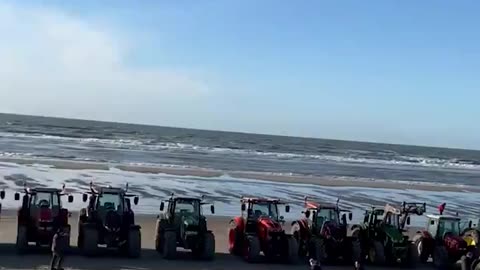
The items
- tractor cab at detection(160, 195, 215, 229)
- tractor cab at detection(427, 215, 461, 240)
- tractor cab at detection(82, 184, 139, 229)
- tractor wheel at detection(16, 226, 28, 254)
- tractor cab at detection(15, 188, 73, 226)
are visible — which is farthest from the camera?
tractor cab at detection(427, 215, 461, 240)

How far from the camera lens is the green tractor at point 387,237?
19.5 meters

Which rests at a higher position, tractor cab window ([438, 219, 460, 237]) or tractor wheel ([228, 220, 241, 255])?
A: tractor cab window ([438, 219, 460, 237])

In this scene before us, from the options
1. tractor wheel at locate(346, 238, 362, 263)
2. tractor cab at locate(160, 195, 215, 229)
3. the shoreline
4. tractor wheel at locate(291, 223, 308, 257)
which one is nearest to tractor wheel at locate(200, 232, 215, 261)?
tractor cab at locate(160, 195, 215, 229)

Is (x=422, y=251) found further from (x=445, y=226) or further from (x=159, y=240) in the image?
(x=159, y=240)

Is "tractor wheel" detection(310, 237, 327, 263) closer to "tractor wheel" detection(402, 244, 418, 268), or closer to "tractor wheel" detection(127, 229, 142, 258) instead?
"tractor wheel" detection(402, 244, 418, 268)

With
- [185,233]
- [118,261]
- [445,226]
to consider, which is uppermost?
[445,226]

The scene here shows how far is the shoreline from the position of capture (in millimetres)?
44531

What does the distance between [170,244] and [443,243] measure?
8.03 meters

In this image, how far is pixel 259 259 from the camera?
18922mm

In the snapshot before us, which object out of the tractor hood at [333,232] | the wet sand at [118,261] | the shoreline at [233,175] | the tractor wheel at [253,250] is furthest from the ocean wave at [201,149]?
the tractor wheel at [253,250]

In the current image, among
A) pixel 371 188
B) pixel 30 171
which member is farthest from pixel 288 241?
pixel 371 188

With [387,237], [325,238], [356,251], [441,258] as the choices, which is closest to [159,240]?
[325,238]

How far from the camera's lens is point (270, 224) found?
62.3ft

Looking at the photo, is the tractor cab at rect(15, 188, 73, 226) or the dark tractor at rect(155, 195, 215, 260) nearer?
the tractor cab at rect(15, 188, 73, 226)
